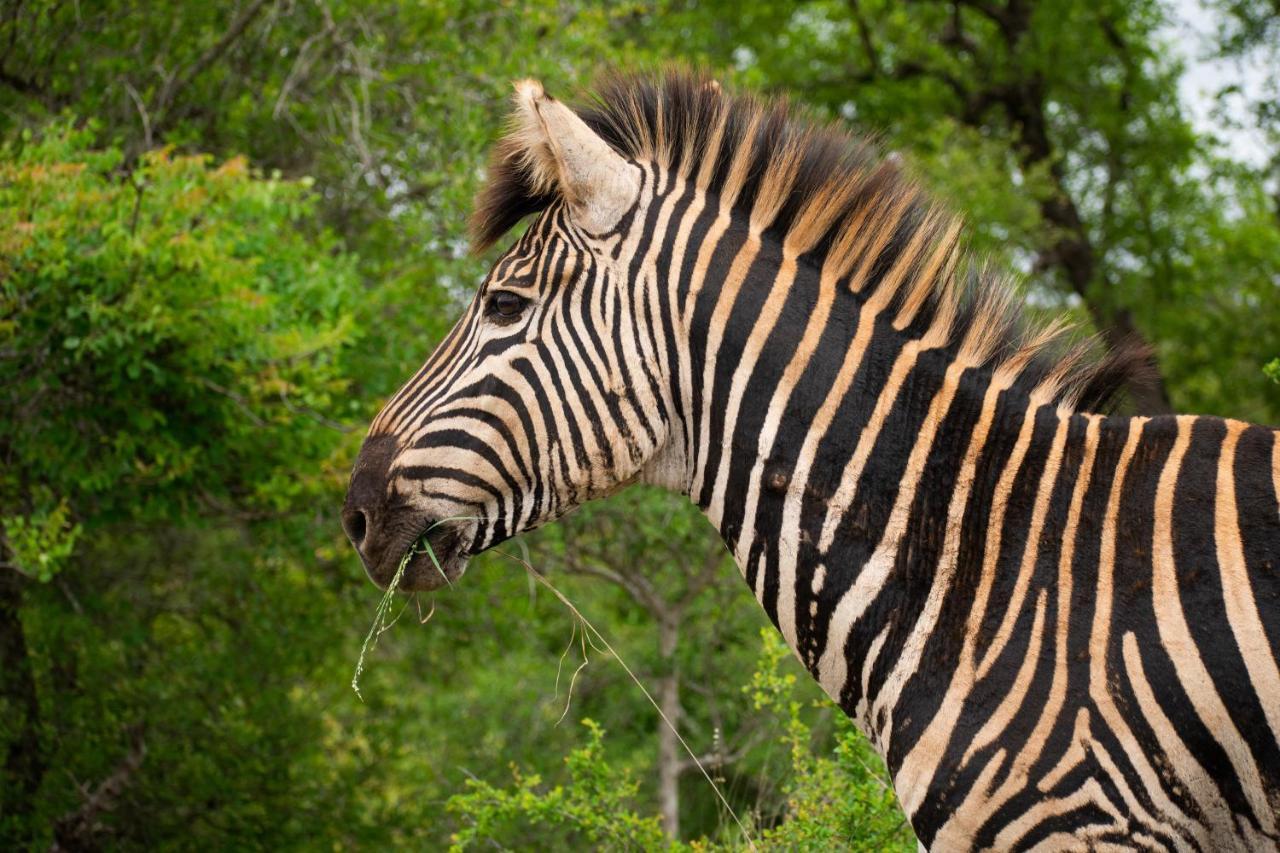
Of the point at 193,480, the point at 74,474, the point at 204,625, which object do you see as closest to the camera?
the point at 74,474

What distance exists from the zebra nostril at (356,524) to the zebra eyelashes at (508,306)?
62cm

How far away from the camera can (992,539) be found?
2.78 meters

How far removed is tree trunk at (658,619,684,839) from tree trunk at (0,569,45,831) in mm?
4739

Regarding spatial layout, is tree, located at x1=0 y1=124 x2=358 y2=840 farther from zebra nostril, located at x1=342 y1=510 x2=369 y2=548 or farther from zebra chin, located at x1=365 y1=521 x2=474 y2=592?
zebra chin, located at x1=365 y1=521 x2=474 y2=592

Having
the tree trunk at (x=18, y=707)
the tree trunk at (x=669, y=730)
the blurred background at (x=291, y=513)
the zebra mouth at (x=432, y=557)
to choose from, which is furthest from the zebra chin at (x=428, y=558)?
the tree trunk at (x=18, y=707)

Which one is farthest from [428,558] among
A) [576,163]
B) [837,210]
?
[837,210]

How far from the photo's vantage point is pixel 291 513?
8953 millimetres

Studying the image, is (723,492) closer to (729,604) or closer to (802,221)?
Result: (802,221)

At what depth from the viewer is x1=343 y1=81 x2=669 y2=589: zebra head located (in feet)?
10.1

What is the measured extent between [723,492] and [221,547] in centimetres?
931

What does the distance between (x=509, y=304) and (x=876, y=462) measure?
1.03m

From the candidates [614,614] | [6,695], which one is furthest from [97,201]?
[614,614]

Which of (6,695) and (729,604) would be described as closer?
(6,695)

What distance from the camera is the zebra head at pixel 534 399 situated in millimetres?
3064
